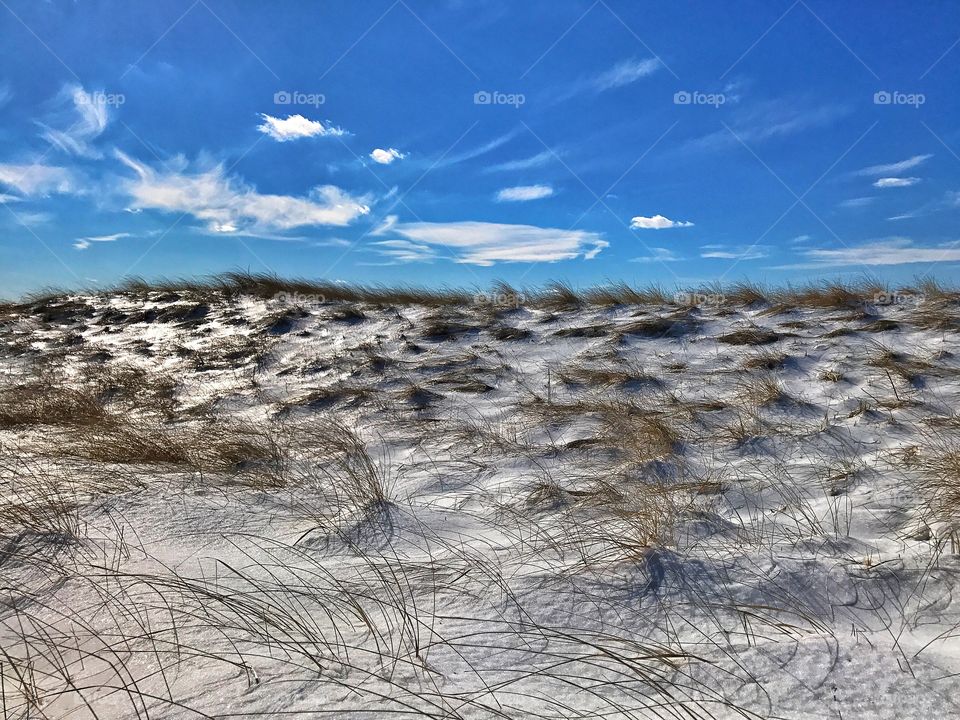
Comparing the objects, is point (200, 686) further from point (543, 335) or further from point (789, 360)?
point (543, 335)

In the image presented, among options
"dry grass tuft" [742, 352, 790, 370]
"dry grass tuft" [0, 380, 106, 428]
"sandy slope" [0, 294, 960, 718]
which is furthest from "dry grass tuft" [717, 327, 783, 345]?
"dry grass tuft" [0, 380, 106, 428]

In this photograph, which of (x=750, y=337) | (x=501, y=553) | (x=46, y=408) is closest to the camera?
(x=501, y=553)

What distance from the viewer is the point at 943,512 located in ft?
8.16

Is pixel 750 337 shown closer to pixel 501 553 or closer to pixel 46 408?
pixel 501 553

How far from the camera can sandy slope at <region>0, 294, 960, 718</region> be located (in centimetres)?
162

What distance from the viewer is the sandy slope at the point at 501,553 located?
1.62 metres

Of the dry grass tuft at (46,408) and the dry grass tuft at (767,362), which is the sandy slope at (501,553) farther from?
the dry grass tuft at (767,362)

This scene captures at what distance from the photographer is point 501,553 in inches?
94.5

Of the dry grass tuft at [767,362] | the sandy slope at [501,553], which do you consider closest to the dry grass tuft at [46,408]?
the sandy slope at [501,553]

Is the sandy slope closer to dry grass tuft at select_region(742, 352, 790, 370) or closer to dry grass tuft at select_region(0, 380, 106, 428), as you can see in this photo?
dry grass tuft at select_region(0, 380, 106, 428)

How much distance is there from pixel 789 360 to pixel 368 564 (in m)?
5.28

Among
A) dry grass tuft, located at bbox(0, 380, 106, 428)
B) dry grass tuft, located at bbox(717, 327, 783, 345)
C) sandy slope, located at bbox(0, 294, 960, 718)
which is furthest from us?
dry grass tuft, located at bbox(717, 327, 783, 345)

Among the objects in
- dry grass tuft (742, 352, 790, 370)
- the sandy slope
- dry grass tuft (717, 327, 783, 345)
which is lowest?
the sandy slope

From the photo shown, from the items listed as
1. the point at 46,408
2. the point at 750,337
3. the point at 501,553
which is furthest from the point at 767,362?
the point at 46,408
